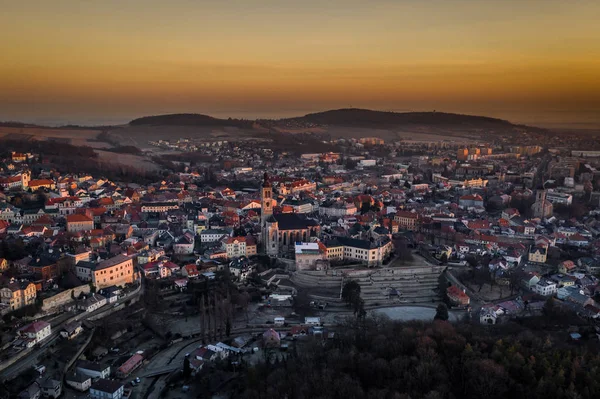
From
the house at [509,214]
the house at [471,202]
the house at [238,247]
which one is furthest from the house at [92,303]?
the house at [471,202]

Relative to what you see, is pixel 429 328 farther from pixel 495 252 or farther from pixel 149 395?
pixel 495 252

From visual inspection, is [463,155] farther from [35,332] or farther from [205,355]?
[35,332]

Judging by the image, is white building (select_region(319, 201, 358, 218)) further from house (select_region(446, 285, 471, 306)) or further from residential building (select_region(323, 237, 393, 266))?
house (select_region(446, 285, 471, 306))

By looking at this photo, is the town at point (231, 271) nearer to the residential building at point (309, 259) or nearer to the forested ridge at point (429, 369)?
the residential building at point (309, 259)

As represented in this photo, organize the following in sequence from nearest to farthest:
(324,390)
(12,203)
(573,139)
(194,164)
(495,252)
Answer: (324,390), (495,252), (12,203), (194,164), (573,139)

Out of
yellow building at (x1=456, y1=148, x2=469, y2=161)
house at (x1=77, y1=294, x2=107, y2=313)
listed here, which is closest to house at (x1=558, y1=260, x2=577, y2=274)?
house at (x1=77, y1=294, x2=107, y2=313)

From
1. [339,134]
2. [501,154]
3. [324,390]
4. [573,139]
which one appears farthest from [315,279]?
[339,134]
